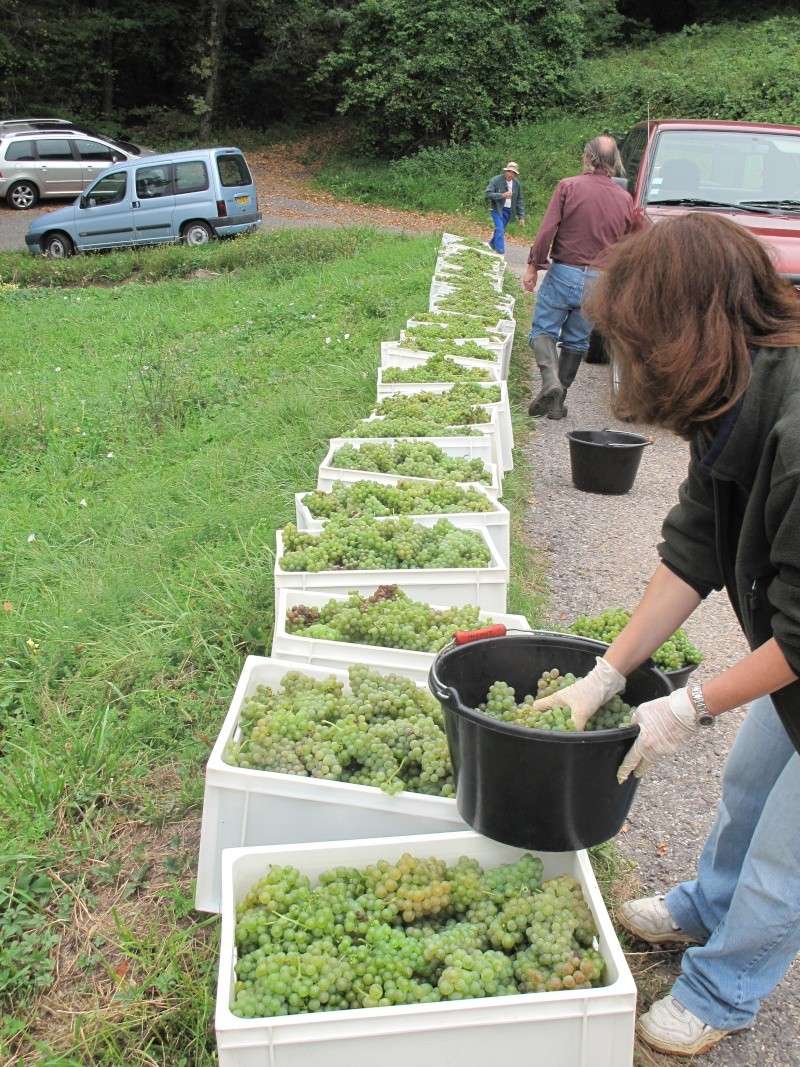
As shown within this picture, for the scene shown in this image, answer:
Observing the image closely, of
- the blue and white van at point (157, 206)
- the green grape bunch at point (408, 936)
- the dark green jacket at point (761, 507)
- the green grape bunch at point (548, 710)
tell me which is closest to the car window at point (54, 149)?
the blue and white van at point (157, 206)

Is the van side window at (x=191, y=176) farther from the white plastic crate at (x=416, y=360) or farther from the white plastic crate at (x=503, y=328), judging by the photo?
the white plastic crate at (x=416, y=360)

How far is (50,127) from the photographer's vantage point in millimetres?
25719

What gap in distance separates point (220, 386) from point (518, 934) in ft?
24.3

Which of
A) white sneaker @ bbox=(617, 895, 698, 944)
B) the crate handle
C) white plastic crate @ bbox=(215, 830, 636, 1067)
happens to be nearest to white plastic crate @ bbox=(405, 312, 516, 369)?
the crate handle

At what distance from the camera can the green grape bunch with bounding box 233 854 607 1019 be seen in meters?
1.95

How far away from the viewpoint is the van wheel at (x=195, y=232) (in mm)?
18312

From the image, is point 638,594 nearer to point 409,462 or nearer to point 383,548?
point 409,462

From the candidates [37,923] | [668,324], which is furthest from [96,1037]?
[668,324]

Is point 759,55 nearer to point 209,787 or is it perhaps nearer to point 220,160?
point 220,160

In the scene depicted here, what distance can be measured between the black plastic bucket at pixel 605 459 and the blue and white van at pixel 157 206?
45.3 ft

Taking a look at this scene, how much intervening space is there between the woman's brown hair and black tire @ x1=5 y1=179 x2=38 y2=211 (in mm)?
24622

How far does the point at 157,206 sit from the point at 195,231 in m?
0.81

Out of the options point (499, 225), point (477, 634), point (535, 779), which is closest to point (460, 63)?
point (499, 225)

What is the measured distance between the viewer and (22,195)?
23500mm
